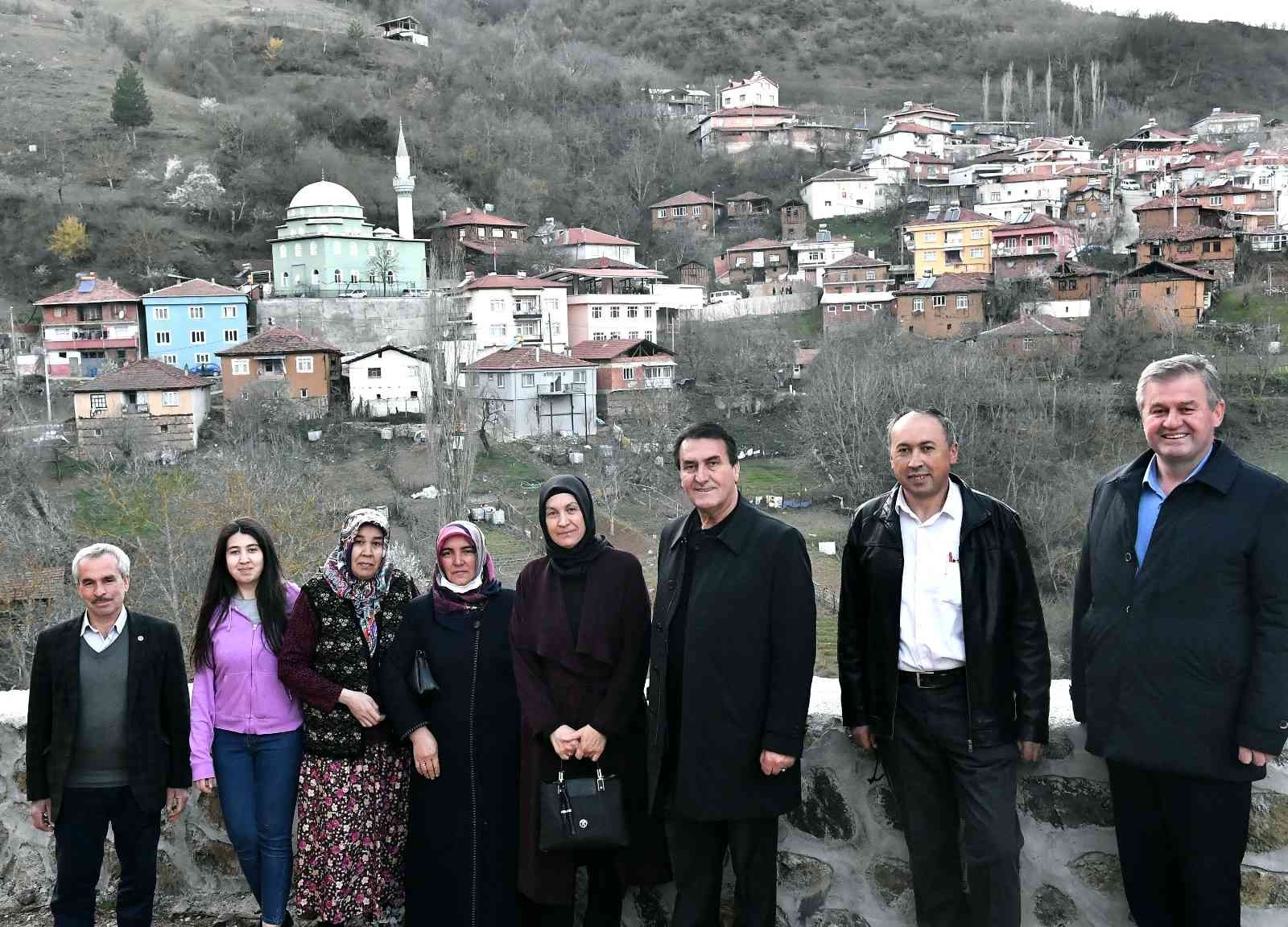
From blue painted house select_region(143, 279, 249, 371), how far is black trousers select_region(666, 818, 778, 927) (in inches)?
1458

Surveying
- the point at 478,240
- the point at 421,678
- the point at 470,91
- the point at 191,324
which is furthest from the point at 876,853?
the point at 470,91

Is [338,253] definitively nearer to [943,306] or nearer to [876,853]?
[943,306]

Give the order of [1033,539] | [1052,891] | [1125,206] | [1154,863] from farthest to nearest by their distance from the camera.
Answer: [1125,206]
[1033,539]
[1052,891]
[1154,863]

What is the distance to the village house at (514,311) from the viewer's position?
3938 cm

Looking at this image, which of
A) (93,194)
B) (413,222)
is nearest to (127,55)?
(93,194)

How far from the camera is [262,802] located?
3105mm

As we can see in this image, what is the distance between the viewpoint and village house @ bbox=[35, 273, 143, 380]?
119ft

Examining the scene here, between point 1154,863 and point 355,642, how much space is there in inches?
85.1

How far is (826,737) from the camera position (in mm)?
2945

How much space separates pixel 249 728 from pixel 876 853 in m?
1.82

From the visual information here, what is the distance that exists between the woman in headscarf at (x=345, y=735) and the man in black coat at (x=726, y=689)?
830 millimetres

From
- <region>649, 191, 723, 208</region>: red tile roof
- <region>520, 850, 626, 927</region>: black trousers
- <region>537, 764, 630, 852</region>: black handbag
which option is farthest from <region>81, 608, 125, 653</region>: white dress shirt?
<region>649, 191, 723, 208</region>: red tile roof

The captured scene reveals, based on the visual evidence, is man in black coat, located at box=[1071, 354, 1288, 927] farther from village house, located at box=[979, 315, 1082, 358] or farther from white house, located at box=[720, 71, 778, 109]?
white house, located at box=[720, 71, 778, 109]

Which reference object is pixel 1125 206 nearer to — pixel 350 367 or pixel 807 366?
pixel 807 366
